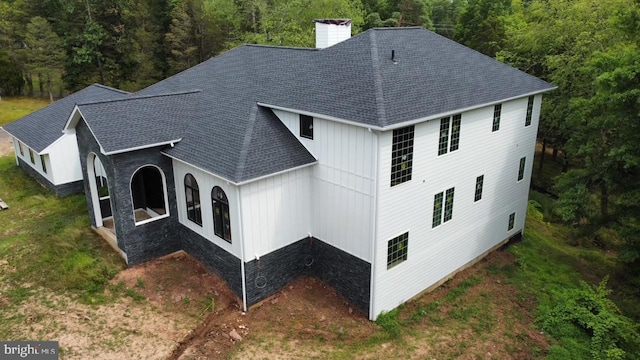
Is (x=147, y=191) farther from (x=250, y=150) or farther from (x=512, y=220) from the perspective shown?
(x=512, y=220)

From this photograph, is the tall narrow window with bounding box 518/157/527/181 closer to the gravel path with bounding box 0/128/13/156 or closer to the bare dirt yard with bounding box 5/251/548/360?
the bare dirt yard with bounding box 5/251/548/360

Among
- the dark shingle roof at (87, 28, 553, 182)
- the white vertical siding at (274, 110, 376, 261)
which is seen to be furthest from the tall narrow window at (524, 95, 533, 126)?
the white vertical siding at (274, 110, 376, 261)

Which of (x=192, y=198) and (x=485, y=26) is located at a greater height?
(x=485, y=26)

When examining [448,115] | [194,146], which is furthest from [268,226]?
[448,115]

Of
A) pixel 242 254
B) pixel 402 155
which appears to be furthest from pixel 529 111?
pixel 242 254

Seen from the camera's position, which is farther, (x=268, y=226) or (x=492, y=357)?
(x=268, y=226)

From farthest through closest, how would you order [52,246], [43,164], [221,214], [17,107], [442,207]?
[17,107], [43,164], [52,246], [442,207], [221,214]

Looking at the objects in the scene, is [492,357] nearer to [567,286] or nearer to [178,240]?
[567,286]
